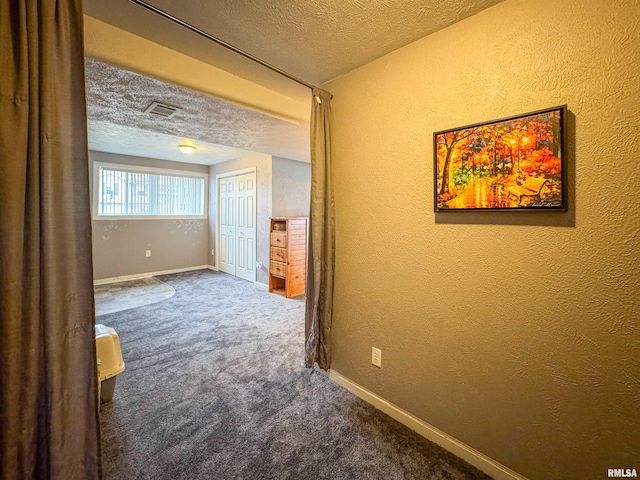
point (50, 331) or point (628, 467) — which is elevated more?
point (50, 331)

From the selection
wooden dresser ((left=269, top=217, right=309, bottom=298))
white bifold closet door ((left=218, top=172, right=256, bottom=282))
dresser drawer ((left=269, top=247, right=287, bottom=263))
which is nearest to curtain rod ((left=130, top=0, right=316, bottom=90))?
wooden dresser ((left=269, top=217, right=309, bottom=298))

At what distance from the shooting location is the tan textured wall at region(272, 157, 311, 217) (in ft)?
15.4

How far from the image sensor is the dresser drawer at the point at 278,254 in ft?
13.9

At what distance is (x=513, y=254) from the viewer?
4.19 feet

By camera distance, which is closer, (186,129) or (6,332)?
(6,332)

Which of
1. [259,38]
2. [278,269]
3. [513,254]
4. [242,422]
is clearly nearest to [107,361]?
[242,422]

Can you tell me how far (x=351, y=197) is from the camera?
1.94 metres

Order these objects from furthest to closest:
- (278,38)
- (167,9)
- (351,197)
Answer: (351,197)
(278,38)
(167,9)

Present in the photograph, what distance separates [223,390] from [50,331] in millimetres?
1299

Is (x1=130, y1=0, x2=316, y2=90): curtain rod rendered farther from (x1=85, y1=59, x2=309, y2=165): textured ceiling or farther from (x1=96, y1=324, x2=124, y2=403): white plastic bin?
(x1=96, y1=324, x2=124, y2=403): white plastic bin

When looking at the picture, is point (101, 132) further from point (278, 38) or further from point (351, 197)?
point (351, 197)

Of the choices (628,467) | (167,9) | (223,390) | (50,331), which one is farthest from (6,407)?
(628,467)

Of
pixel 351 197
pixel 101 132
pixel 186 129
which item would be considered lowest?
pixel 351 197

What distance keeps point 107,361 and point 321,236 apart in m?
1.58
